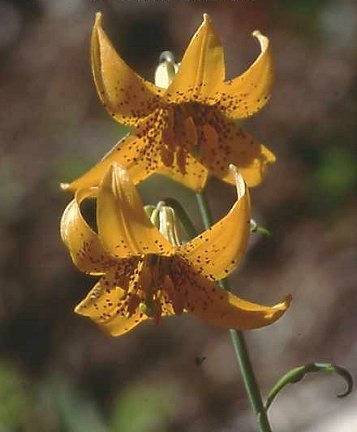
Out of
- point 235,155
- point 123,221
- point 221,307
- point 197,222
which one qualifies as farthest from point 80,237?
point 197,222

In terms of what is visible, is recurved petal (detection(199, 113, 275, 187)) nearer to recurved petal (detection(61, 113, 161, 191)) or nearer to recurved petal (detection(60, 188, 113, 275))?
recurved petal (detection(61, 113, 161, 191))

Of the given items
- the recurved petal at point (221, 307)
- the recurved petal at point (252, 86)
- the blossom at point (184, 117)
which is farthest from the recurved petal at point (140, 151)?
the recurved petal at point (221, 307)

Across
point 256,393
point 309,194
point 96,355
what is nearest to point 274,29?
point 309,194

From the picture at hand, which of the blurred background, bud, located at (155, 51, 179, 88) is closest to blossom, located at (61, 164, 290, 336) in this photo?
bud, located at (155, 51, 179, 88)

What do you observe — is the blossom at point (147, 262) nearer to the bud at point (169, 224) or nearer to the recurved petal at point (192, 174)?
the bud at point (169, 224)

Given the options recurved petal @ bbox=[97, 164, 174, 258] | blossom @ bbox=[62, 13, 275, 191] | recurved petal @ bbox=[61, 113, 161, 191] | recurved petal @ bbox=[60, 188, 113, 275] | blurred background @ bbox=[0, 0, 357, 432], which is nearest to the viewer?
recurved petal @ bbox=[97, 164, 174, 258]
